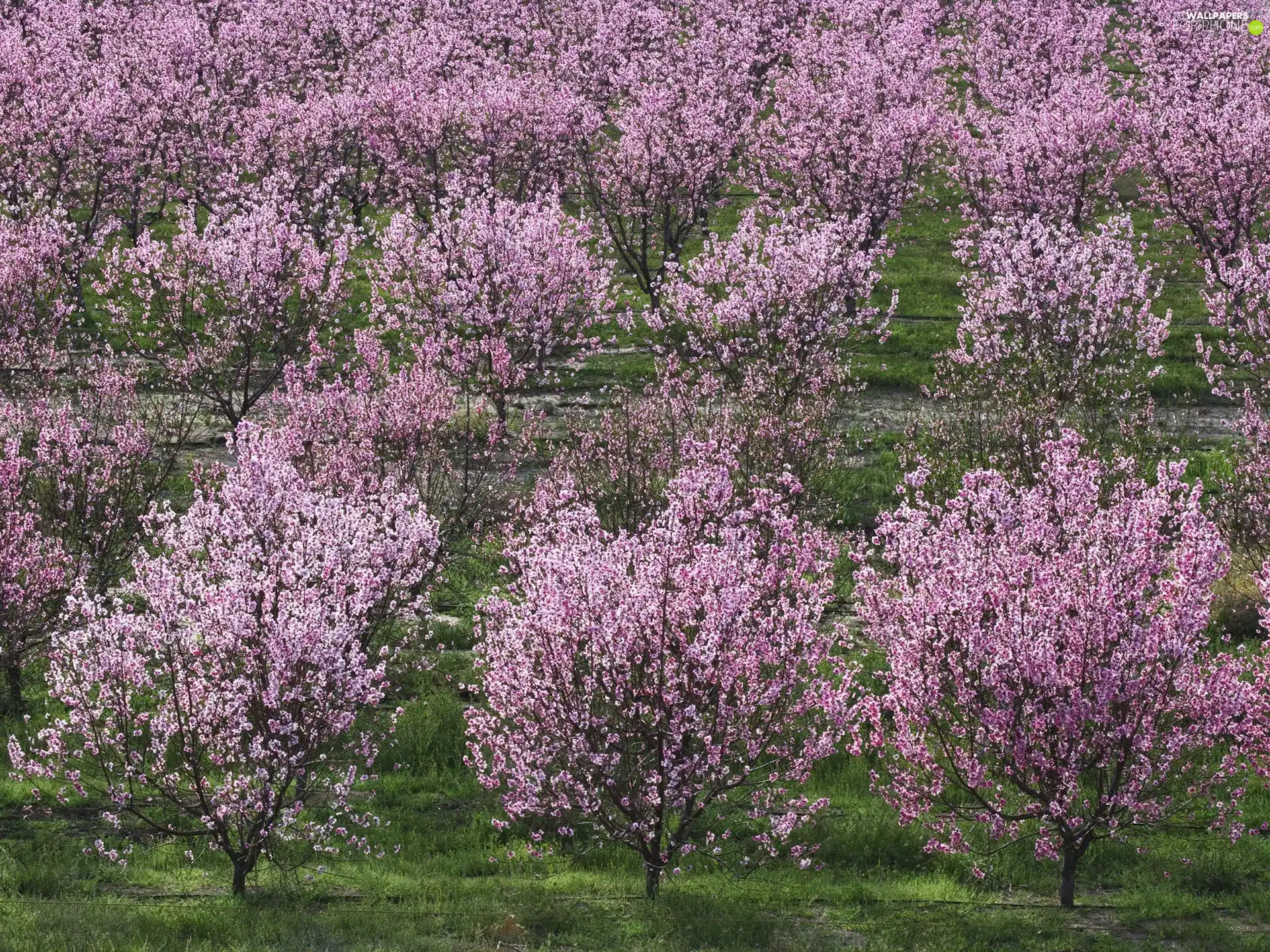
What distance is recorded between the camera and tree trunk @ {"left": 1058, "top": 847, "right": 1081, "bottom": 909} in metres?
13.0

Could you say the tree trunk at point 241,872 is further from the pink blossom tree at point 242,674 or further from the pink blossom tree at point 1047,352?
the pink blossom tree at point 1047,352

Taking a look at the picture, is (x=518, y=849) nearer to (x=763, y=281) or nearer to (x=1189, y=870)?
(x=1189, y=870)

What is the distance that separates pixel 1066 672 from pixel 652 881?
4.65m

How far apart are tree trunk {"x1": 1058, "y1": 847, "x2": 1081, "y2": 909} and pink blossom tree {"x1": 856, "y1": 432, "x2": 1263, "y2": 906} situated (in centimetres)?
3

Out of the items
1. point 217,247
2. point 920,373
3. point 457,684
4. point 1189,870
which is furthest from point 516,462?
point 920,373

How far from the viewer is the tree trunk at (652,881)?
13180 millimetres

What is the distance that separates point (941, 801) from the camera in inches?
562

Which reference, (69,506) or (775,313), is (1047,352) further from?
(69,506)

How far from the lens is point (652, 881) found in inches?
524

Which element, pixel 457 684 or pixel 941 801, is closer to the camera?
pixel 941 801

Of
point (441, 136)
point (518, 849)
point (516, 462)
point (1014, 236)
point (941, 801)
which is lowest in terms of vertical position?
point (518, 849)

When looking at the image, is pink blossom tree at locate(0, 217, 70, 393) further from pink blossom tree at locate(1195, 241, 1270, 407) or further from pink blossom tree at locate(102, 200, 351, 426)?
pink blossom tree at locate(1195, 241, 1270, 407)

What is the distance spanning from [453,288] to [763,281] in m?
6.95

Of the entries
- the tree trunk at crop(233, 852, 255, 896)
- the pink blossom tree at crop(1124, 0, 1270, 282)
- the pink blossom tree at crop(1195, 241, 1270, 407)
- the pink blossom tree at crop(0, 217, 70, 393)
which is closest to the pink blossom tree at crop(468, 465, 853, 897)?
the tree trunk at crop(233, 852, 255, 896)
